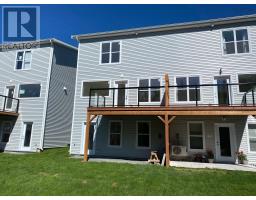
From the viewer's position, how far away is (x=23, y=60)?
17922 mm

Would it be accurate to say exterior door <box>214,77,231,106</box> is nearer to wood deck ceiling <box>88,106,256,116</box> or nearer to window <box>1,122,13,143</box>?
wood deck ceiling <box>88,106,256,116</box>

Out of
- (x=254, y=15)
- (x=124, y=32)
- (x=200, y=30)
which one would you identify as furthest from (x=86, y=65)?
(x=254, y=15)

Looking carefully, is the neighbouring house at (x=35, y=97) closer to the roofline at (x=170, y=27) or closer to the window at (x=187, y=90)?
the roofline at (x=170, y=27)

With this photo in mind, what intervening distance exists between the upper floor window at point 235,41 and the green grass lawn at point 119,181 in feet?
24.2

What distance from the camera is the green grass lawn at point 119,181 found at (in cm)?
657

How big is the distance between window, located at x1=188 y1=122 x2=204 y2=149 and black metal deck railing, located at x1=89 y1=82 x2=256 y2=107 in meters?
1.28

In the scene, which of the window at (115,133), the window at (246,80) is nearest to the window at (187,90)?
the window at (246,80)

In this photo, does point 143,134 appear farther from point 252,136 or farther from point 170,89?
point 252,136

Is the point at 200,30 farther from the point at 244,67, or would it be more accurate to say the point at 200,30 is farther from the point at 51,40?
the point at 51,40

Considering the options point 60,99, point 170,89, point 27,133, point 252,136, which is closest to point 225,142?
point 252,136

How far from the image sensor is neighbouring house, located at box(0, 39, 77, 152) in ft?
53.9

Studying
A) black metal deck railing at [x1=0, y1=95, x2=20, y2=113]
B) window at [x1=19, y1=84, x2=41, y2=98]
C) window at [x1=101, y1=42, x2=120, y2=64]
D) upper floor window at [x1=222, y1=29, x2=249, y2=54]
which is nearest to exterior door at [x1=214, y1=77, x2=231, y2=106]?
upper floor window at [x1=222, y1=29, x2=249, y2=54]

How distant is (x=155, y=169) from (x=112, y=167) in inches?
79.3

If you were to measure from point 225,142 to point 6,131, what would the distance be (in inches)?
642
